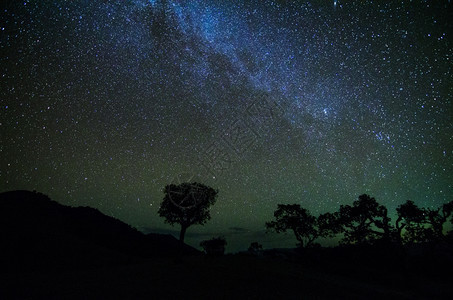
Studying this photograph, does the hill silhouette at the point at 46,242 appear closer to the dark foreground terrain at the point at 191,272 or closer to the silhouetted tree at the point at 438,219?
the dark foreground terrain at the point at 191,272

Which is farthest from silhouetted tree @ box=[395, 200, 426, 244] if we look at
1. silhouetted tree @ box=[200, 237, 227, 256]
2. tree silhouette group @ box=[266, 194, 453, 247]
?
silhouetted tree @ box=[200, 237, 227, 256]

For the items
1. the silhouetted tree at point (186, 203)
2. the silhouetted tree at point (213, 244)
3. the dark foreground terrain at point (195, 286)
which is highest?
the silhouetted tree at point (186, 203)

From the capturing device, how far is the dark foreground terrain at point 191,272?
1232cm

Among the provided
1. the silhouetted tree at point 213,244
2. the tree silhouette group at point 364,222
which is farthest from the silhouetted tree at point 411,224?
the silhouetted tree at point 213,244

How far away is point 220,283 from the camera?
13.8 m

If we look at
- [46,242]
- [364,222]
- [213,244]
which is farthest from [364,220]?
[46,242]

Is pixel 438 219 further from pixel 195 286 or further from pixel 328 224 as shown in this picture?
pixel 195 286

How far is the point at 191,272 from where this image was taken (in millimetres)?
16734

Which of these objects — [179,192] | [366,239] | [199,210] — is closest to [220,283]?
[199,210]

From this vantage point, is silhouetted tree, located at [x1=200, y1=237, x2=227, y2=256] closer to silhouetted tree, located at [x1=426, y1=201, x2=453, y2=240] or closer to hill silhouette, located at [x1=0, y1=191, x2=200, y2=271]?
hill silhouette, located at [x1=0, y1=191, x2=200, y2=271]

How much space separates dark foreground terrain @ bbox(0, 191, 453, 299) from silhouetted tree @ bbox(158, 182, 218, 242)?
4957 mm

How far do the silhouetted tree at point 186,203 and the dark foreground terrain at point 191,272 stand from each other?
195 inches

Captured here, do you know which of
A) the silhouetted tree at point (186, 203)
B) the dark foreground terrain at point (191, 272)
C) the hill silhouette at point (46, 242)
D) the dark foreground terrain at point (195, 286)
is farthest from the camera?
the silhouetted tree at point (186, 203)

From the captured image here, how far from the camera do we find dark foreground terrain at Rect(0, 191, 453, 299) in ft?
40.4
